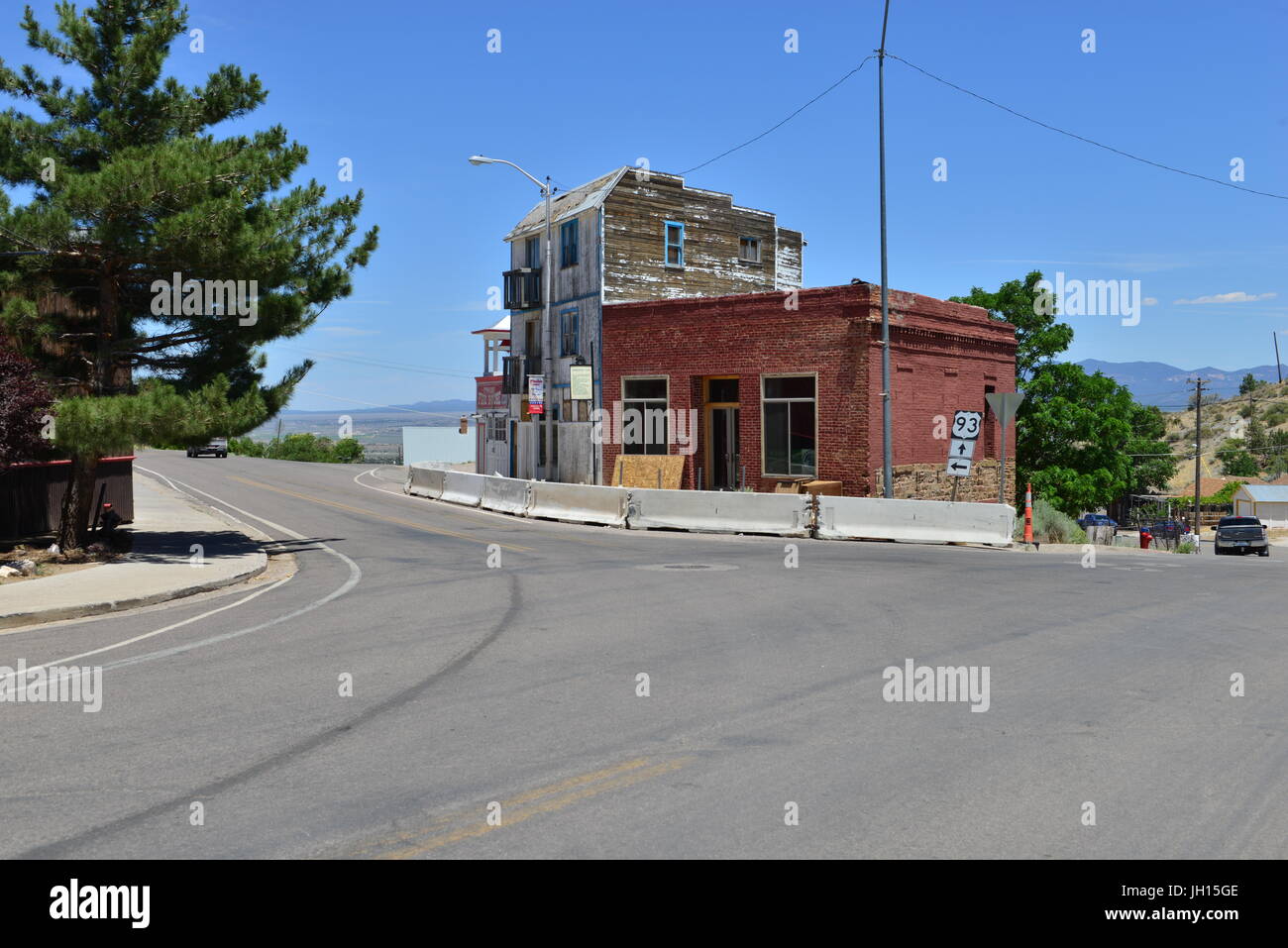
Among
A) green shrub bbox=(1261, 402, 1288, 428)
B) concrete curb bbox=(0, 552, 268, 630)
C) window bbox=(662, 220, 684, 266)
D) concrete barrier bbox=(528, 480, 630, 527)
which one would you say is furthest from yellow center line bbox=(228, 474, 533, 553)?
green shrub bbox=(1261, 402, 1288, 428)

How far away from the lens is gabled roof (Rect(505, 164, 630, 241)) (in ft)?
123

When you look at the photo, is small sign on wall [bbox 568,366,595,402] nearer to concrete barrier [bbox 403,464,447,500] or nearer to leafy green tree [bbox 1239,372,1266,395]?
concrete barrier [bbox 403,464,447,500]

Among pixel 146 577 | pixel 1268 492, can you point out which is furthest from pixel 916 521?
pixel 1268 492

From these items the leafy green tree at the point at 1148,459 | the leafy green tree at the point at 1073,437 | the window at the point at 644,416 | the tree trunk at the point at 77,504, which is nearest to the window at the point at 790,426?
the window at the point at 644,416

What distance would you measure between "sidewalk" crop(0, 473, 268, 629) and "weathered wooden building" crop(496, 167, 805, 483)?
1532 centimetres

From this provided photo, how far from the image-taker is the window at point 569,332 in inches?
1485

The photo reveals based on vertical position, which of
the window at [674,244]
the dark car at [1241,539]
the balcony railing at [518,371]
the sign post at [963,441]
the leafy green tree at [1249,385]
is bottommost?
the dark car at [1241,539]

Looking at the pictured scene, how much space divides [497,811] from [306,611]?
781 centimetres

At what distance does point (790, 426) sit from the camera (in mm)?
30688

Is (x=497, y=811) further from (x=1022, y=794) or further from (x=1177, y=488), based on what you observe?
(x=1177, y=488)

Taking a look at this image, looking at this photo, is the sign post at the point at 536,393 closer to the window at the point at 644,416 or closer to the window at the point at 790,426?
the window at the point at 644,416

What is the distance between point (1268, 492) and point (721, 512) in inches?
3152

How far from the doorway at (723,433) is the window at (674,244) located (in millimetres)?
8115

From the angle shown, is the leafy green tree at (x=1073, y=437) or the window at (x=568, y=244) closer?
the window at (x=568, y=244)
